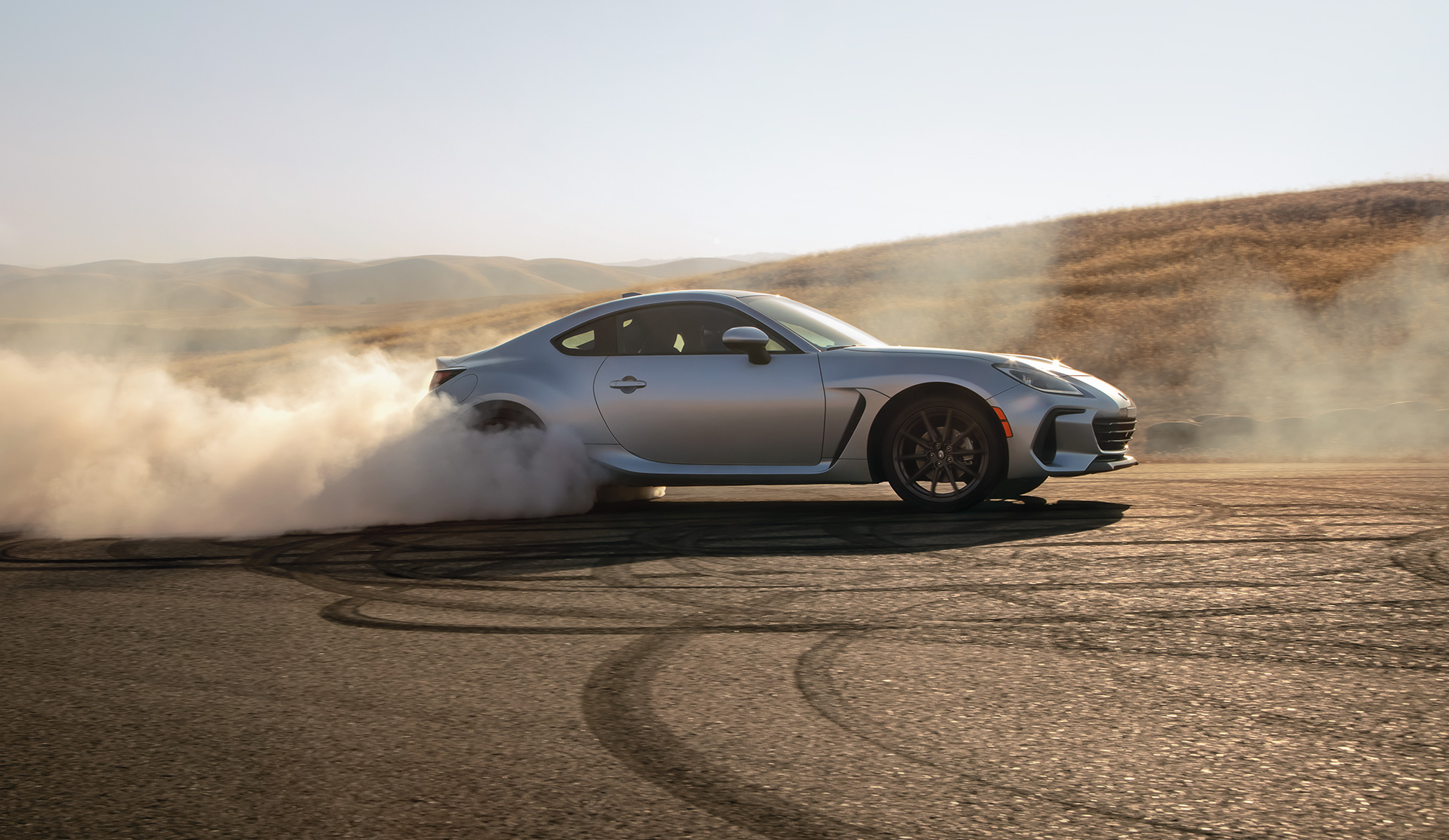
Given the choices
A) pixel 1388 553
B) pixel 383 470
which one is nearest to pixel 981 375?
pixel 1388 553

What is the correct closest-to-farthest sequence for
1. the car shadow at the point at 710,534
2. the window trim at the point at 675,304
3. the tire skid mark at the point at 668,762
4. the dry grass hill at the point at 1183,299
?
the tire skid mark at the point at 668,762
the car shadow at the point at 710,534
the window trim at the point at 675,304
the dry grass hill at the point at 1183,299

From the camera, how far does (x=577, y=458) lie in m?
7.86

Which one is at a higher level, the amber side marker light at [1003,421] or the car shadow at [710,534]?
the amber side marker light at [1003,421]

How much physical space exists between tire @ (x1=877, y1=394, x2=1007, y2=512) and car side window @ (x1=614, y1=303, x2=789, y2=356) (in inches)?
46.5

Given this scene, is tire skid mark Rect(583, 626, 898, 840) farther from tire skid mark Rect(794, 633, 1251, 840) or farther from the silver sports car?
the silver sports car

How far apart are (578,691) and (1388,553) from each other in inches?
155

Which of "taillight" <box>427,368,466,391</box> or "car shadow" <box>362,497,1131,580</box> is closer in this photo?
"car shadow" <box>362,497,1131,580</box>

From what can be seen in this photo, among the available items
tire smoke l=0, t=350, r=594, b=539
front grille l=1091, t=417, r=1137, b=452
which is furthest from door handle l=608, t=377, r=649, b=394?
front grille l=1091, t=417, r=1137, b=452

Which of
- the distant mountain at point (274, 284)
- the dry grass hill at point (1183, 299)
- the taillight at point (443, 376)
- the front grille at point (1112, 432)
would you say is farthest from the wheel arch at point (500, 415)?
the distant mountain at point (274, 284)

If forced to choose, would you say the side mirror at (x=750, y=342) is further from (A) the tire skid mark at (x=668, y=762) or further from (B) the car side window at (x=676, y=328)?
(A) the tire skid mark at (x=668, y=762)

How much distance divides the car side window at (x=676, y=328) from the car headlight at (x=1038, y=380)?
1.60m

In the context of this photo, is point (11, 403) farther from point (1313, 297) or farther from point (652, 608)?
point (1313, 297)

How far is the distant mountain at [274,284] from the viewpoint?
128 metres

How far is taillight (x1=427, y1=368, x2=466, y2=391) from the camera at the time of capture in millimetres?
8281
